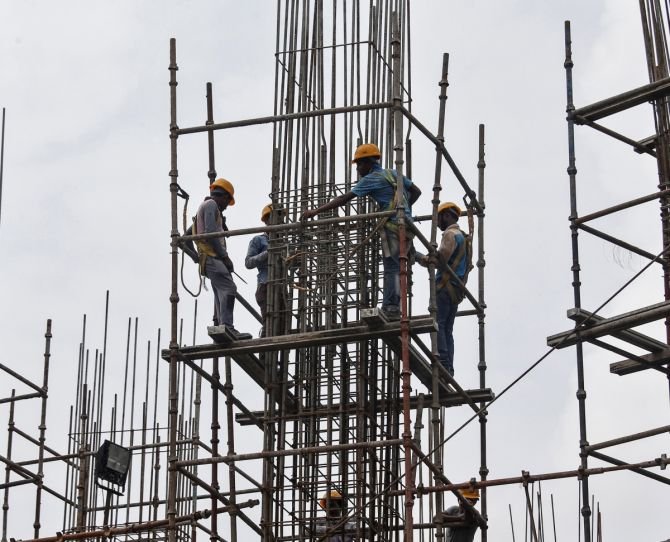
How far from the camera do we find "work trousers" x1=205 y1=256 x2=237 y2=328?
77.6 ft

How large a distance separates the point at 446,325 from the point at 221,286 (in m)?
3.24

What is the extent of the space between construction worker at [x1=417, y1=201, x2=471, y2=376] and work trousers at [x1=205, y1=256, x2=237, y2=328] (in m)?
2.50

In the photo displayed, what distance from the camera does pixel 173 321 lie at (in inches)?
902

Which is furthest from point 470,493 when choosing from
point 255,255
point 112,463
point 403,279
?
point 112,463

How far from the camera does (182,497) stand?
99.0 ft

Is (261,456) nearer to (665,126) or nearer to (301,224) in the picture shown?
(301,224)

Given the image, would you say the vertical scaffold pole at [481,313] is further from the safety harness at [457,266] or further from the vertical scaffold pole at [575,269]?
the vertical scaffold pole at [575,269]

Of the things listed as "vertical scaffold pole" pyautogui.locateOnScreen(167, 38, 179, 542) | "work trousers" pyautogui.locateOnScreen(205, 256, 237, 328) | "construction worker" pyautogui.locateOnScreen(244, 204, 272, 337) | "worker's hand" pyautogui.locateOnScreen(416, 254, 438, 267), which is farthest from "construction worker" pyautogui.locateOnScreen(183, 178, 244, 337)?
"worker's hand" pyautogui.locateOnScreen(416, 254, 438, 267)

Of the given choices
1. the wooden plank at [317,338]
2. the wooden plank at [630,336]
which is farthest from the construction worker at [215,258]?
the wooden plank at [630,336]

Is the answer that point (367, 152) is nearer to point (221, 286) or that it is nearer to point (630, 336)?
point (221, 286)

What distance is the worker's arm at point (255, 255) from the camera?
24.7 metres

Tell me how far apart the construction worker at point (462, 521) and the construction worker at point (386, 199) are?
109 inches

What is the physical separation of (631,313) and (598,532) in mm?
4055

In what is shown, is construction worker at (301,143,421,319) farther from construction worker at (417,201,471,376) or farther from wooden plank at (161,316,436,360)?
construction worker at (417,201,471,376)
